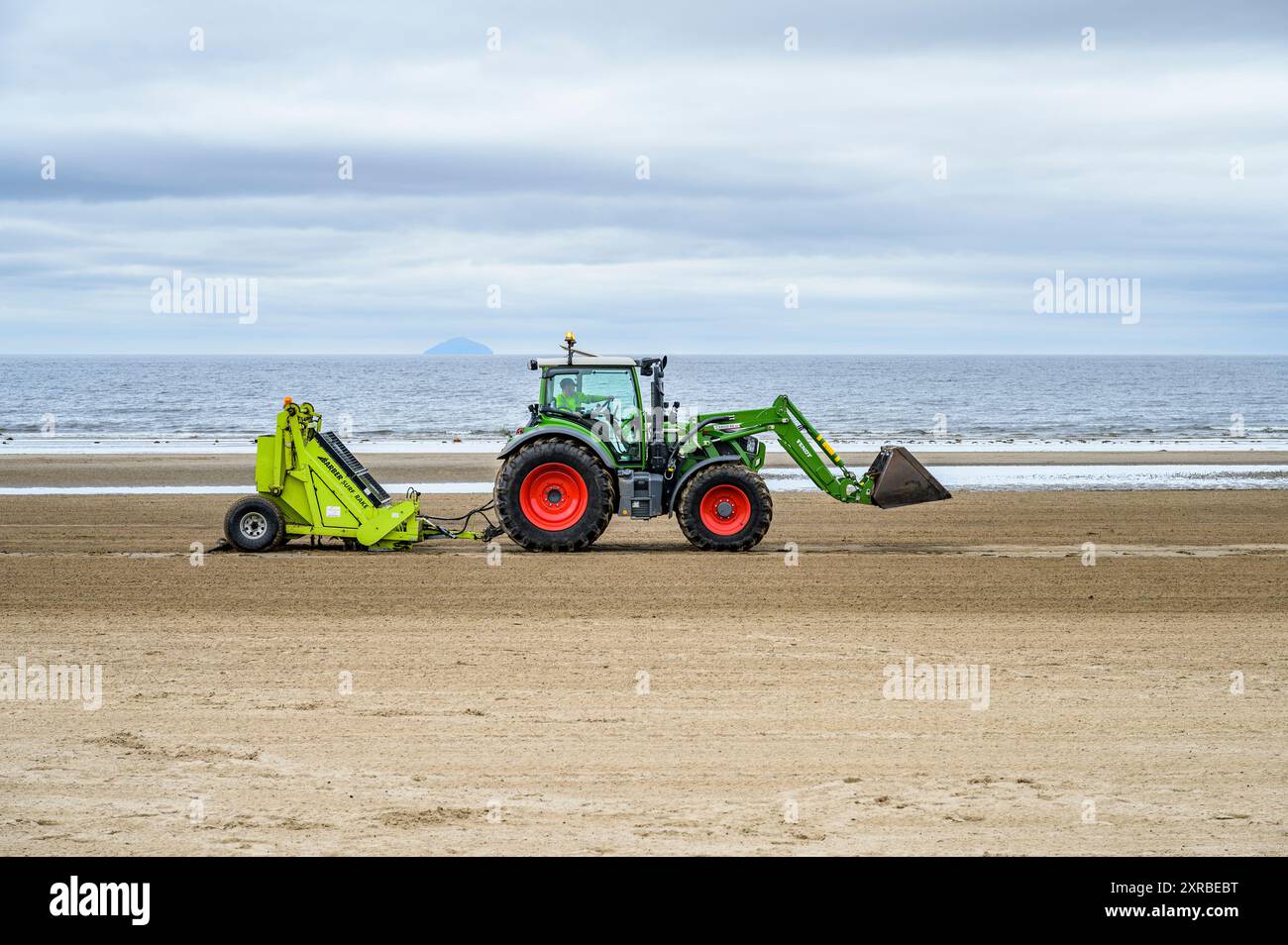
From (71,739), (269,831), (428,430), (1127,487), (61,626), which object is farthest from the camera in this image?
(428,430)

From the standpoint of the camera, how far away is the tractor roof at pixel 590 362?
16.2 metres

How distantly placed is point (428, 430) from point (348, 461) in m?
31.7

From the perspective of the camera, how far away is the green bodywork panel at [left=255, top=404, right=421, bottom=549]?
15.5 metres

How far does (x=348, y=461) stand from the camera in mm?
15891

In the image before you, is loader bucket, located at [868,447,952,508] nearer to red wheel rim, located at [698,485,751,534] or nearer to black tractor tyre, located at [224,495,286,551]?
red wheel rim, located at [698,485,751,534]

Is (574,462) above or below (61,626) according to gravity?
above

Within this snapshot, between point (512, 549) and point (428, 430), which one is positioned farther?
point (428, 430)

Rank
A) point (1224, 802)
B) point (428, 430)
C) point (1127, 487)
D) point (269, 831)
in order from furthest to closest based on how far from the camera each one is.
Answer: point (428, 430) < point (1127, 487) < point (1224, 802) < point (269, 831)

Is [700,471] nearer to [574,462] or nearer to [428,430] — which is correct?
[574,462]

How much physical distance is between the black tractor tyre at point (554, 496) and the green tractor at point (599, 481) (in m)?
0.01

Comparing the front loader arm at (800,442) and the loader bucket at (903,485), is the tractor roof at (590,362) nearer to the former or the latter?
the front loader arm at (800,442)

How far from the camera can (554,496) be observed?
1638cm

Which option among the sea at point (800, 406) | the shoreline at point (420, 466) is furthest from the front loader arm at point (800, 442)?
the sea at point (800, 406)

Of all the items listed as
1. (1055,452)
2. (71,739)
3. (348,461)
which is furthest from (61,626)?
(1055,452)
